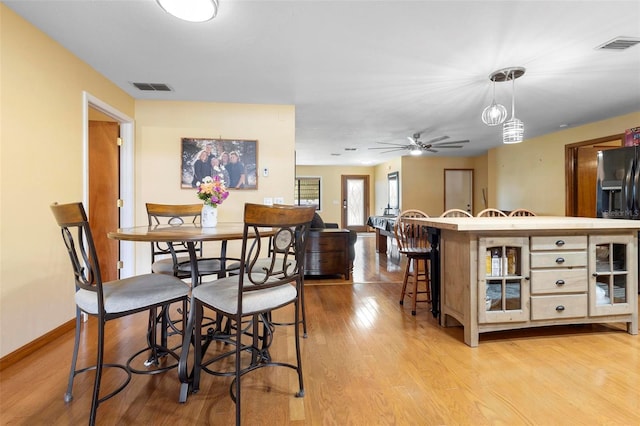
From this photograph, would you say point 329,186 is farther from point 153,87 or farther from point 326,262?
point 153,87

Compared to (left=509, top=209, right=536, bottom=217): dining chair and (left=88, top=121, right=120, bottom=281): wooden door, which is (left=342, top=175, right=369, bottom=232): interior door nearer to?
(left=509, top=209, right=536, bottom=217): dining chair

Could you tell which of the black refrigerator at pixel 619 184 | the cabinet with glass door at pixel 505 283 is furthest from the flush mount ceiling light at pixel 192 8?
the black refrigerator at pixel 619 184

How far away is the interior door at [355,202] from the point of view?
10.7m

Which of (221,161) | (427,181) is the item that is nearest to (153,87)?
(221,161)

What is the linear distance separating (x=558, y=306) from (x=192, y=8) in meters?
3.24

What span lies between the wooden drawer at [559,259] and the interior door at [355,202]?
8.38m

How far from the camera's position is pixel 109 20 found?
2.26m

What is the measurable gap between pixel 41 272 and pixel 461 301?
3.18 m

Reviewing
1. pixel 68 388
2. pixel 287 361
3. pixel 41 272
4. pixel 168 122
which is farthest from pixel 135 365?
pixel 168 122

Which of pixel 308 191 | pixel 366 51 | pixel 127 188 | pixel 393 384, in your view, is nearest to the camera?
pixel 393 384

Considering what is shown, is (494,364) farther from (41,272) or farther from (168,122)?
(168,122)

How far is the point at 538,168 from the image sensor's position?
6.17 metres

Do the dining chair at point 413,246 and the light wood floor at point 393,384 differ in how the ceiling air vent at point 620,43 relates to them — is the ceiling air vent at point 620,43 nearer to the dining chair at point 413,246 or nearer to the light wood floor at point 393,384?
the dining chair at point 413,246

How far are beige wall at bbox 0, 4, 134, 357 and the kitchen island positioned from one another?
117 inches
